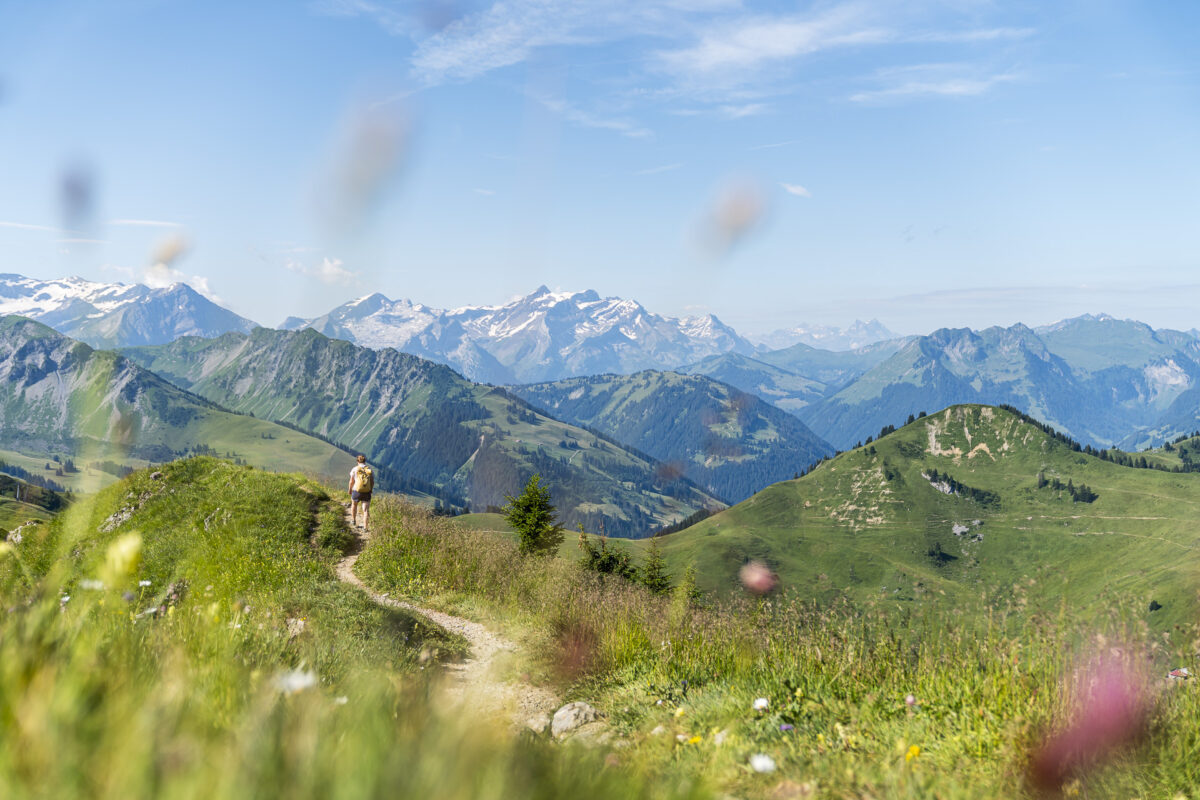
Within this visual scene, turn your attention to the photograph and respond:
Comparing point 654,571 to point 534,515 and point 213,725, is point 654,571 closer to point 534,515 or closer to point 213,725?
point 534,515

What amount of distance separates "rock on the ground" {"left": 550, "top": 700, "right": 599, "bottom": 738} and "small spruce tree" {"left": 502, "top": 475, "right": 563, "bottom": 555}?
30315 millimetres

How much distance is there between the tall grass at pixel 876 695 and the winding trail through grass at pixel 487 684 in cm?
→ 63

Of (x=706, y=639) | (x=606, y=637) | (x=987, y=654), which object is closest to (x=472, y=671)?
(x=606, y=637)

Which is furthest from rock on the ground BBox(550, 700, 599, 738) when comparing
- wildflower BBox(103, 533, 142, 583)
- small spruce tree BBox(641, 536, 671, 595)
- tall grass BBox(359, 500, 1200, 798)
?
small spruce tree BBox(641, 536, 671, 595)

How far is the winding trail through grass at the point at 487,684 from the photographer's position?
8.88 metres

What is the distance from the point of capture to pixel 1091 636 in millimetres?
6918

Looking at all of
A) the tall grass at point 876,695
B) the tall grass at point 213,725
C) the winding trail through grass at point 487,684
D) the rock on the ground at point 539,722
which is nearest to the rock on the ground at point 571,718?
the rock on the ground at point 539,722

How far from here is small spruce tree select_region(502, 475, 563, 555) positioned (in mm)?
38916

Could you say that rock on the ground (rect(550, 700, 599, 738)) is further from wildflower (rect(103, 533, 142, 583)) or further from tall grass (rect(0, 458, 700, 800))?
wildflower (rect(103, 533, 142, 583))

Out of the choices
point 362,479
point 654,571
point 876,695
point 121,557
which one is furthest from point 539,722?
point 654,571

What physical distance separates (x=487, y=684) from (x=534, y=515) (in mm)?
29711

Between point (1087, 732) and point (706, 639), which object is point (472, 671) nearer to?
point (706, 639)

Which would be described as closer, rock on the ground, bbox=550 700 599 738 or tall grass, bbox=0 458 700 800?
tall grass, bbox=0 458 700 800

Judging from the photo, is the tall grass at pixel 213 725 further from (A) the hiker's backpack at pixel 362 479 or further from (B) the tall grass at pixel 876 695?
(A) the hiker's backpack at pixel 362 479
